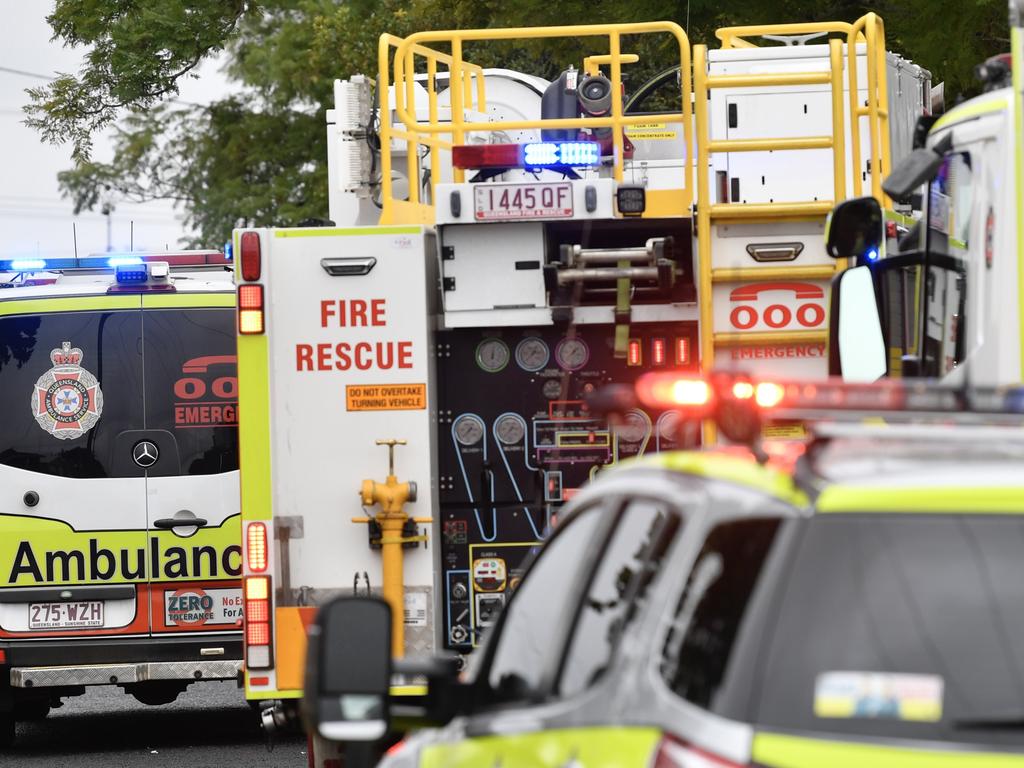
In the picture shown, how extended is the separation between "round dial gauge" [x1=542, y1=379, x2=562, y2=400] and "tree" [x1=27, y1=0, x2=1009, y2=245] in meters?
4.90

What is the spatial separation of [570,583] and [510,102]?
9.11 metres

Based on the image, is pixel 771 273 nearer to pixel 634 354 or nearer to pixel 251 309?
pixel 634 354

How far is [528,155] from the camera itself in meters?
8.90

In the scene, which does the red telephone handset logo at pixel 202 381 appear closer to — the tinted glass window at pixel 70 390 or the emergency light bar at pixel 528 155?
the tinted glass window at pixel 70 390

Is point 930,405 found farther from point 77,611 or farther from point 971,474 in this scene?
point 77,611

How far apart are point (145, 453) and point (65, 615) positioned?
0.96 meters

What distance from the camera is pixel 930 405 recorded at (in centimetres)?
336

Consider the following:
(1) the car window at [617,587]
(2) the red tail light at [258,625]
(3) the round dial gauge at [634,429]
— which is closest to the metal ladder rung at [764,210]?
(3) the round dial gauge at [634,429]

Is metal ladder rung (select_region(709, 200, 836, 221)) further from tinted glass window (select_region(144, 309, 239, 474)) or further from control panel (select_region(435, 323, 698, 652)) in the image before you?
tinted glass window (select_region(144, 309, 239, 474))

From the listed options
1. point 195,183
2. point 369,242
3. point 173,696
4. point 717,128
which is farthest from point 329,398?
point 195,183

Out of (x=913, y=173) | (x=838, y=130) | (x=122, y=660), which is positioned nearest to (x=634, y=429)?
(x=838, y=130)

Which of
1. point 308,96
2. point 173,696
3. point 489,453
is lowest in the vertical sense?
point 173,696

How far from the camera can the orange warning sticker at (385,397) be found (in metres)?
8.54

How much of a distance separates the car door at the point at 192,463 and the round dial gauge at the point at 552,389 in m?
2.92
